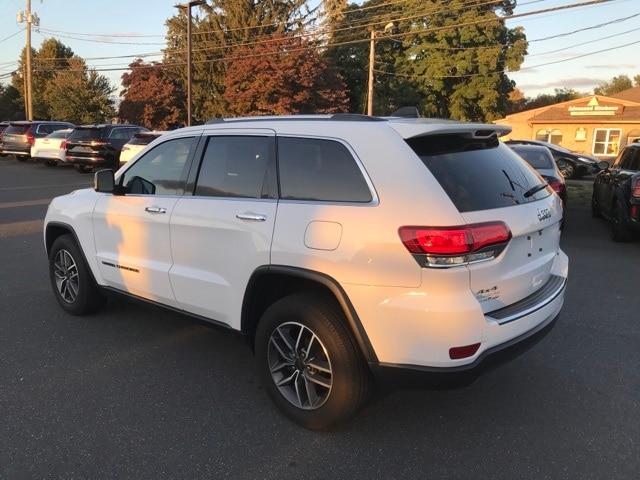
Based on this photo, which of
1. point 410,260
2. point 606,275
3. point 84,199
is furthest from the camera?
point 606,275

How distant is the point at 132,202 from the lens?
429cm

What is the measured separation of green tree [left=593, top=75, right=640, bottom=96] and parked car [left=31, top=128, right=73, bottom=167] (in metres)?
89.4

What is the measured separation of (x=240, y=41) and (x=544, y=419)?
1714 inches

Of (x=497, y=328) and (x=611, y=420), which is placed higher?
(x=497, y=328)

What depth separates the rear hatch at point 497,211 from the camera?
2.82 m

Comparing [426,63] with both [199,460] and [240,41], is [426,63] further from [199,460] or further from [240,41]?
[199,460]

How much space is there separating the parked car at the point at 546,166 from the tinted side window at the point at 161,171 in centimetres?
633

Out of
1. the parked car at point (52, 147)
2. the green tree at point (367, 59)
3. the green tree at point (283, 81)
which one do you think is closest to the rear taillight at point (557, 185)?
the parked car at point (52, 147)

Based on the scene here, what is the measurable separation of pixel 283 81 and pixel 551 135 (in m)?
19.7

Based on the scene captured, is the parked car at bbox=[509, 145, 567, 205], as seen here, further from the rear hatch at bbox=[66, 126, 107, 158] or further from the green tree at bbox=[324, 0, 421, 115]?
the green tree at bbox=[324, 0, 421, 115]

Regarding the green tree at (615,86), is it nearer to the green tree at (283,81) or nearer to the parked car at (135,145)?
the green tree at (283,81)

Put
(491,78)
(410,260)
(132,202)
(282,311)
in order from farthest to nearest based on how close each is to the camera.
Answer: (491,78), (132,202), (282,311), (410,260)

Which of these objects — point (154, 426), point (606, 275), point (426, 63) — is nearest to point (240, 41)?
point (426, 63)

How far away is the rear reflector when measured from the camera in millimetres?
2721
